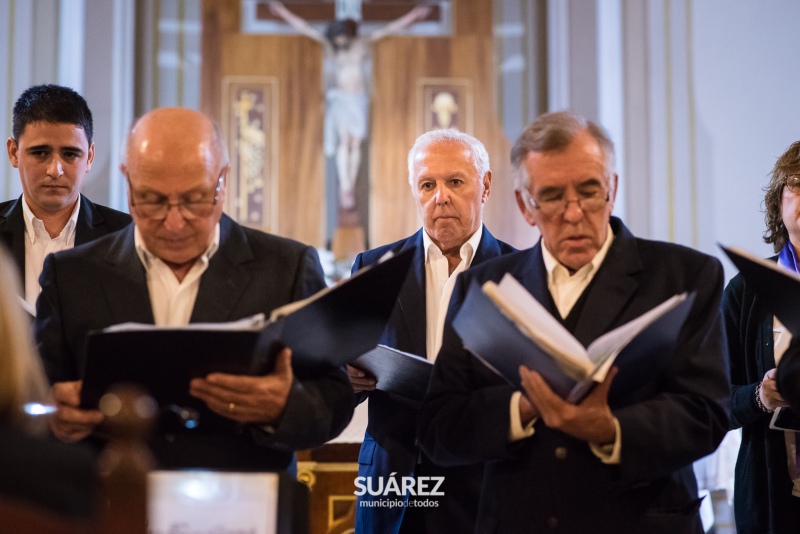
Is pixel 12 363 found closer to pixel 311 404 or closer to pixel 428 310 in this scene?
pixel 311 404

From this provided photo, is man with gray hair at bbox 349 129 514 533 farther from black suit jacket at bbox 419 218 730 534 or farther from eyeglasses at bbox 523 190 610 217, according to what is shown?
eyeglasses at bbox 523 190 610 217

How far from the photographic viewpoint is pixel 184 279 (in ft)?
8.58

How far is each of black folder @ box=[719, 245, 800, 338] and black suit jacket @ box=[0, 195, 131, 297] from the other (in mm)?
2041

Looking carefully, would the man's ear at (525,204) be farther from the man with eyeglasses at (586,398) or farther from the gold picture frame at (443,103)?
the gold picture frame at (443,103)

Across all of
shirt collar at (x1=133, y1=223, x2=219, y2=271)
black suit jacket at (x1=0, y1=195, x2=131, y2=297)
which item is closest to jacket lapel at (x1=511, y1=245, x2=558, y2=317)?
shirt collar at (x1=133, y1=223, x2=219, y2=271)

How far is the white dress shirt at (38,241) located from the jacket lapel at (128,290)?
3.32 ft

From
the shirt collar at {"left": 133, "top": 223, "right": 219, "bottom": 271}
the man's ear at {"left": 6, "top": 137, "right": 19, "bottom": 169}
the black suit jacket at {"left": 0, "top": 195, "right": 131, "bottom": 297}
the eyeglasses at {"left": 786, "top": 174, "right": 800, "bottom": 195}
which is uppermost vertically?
the man's ear at {"left": 6, "top": 137, "right": 19, "bottom": 169}

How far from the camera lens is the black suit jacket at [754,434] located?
10.00ft

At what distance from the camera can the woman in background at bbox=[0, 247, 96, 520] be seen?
1.49 metres

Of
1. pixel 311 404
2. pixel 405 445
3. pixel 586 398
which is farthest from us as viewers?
pixel 405 445

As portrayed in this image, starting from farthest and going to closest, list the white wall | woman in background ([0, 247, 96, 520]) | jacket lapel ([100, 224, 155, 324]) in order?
the white wall, jacket lapel ([100, 224, 155, 324]), woman in background ([0, 247, 96, 520])

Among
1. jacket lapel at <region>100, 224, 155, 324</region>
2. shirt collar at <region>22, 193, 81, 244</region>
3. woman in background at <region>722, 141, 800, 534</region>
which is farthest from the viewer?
shirt collar at <region>22, 193, 81, 244</region>

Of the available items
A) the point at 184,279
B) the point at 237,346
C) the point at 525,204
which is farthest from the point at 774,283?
the point at 184,279

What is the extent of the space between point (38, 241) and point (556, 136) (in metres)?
1.96
